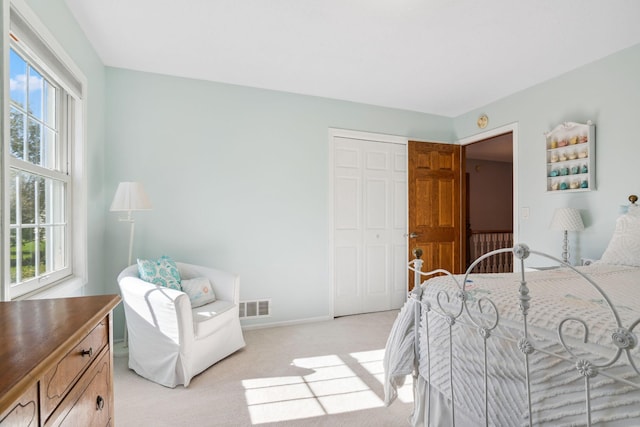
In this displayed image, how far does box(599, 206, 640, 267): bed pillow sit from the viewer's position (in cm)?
207

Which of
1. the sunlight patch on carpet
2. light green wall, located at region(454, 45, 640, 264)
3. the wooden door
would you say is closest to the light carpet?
the sunlight patch on carpet

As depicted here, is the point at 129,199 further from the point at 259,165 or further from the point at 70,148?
the point at 259,165

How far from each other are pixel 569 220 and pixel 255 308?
117 inches

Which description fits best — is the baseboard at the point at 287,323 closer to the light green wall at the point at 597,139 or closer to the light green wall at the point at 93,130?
the light green wall at the point at 93,130

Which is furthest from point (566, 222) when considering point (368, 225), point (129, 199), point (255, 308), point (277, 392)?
point (129, 199)

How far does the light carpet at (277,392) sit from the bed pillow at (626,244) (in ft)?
5.25

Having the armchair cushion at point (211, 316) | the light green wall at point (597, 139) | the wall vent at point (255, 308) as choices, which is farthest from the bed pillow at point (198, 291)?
the light green wall at point (597, 139)

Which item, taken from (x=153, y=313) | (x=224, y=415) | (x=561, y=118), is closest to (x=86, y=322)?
(x=224, y=415)

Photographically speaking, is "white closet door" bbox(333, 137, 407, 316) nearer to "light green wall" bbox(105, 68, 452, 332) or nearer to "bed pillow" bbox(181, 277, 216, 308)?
"light green wall" bbox(105, 68, 452, 332)

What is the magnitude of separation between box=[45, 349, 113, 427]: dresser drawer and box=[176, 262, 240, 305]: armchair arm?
1.54m

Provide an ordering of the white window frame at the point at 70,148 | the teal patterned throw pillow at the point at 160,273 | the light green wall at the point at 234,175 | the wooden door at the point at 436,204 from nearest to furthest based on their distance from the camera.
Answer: the white window frame at the point at 70,148
the teal patterned throw pillow at the point at 160,273
the light green wall at the point at 234,175
the wooden door at the point at 436,204

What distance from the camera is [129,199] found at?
2578mm

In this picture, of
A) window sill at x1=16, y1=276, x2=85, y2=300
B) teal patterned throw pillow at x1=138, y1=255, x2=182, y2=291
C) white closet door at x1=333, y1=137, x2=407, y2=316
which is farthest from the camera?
white closet door at x1=333, y1=137, x2=407, y2=316

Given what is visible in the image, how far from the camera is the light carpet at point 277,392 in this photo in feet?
6.05
